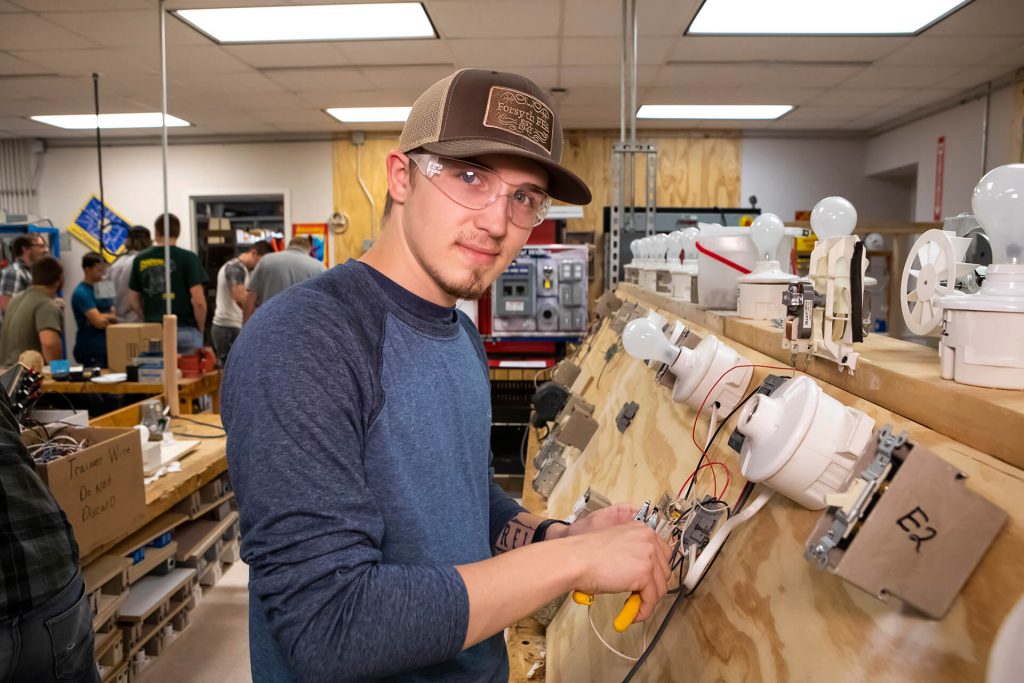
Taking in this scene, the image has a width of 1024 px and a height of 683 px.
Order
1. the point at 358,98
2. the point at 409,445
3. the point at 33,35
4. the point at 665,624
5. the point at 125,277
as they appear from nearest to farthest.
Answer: the point at 409,445, the point at 665,624, the point at 33,35, the point at 125,277, the point at 358,98

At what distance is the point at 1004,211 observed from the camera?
2.69 feet

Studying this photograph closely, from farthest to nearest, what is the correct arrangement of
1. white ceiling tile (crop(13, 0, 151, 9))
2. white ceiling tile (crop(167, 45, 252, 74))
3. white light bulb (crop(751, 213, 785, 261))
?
white ceiling tile (crop(167, 45, 252, 74)) → white ceiling tile (crop(13, 0, 151, 9)) → white light bulb (crop(751, 213, 785, 261))

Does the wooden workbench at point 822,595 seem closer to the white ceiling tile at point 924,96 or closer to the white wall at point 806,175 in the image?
the white ceiling tile at point 924,96

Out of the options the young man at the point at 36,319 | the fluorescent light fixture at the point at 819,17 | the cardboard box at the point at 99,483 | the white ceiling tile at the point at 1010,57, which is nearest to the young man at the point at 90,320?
the young man at the point at 36,319

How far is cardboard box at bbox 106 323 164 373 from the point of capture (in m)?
4.93

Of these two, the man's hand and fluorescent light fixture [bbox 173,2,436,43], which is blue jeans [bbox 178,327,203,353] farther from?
the man's hand

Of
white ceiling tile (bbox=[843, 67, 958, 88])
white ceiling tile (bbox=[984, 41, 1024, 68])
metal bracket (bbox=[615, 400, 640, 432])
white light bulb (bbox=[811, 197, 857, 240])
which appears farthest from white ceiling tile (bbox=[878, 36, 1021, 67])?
white light bulb (bbox=[811, 197, 857, 240])

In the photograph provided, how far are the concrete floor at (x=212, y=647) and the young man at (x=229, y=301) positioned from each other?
3.54 meters

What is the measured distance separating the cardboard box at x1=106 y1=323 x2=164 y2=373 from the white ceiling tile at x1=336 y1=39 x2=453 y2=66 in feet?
8.13

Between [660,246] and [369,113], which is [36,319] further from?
[660,246]

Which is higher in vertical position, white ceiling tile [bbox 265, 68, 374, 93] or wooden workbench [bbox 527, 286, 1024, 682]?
white ceiling tile [bbox 265, 68, 374, 93]

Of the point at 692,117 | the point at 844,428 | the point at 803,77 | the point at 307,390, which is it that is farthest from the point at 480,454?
the point at 692,117

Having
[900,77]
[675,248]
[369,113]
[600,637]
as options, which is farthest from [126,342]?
[900,77]

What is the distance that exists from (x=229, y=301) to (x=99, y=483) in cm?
485
